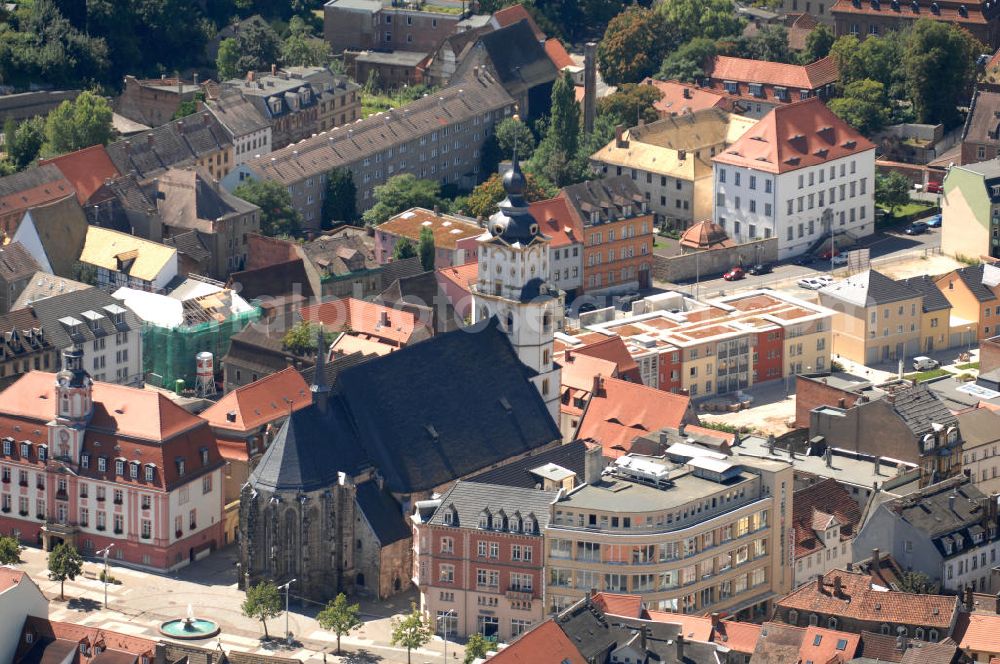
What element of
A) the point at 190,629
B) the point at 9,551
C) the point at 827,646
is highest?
the point at 9,551

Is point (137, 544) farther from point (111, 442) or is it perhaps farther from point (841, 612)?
point (841, 612)

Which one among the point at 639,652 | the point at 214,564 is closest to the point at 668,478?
the point at 639,652

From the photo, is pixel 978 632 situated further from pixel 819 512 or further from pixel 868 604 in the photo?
pixel 819 512

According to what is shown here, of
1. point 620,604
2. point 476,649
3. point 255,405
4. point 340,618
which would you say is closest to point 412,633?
point 476,649

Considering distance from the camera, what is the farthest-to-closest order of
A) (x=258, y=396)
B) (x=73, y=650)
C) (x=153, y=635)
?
(x=258, y=396) → (x=153, y=635) → (x=73, y=650)

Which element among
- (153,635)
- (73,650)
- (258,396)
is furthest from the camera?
(258,396)

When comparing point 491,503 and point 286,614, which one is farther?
point 286,614

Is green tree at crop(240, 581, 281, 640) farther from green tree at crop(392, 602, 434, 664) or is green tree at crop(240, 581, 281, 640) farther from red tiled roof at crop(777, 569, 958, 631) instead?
red tiled roof at crop(777, 569, 958, 631)
